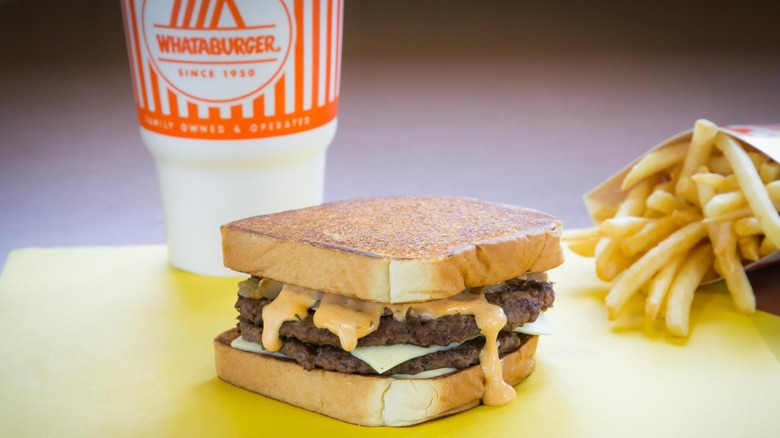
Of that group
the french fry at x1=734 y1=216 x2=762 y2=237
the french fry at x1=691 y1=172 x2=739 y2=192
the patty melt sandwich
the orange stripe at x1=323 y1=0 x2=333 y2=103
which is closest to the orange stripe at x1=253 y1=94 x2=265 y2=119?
the orange stripe at x1=323 y1=0 x2=333 y2=103

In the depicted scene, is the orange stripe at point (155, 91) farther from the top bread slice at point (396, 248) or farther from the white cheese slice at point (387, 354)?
the white cheese slice at point (387, 354)

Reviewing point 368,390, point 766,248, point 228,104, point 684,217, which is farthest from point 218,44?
point 766,248

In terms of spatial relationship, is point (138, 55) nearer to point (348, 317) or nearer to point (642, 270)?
point (348, 317)

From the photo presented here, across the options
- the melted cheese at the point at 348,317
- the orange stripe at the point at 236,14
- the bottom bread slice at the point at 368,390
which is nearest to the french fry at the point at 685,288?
the bottom bread slice at the point at 368,390

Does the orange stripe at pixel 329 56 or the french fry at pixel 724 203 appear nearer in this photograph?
the french fry at pixel 724 203

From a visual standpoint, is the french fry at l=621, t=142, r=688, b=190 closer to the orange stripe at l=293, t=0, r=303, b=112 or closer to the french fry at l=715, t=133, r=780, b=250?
the french fry at l=715, t=133, r=780, b=250

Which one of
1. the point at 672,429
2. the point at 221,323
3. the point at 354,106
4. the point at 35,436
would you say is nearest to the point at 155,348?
the point at 221,323

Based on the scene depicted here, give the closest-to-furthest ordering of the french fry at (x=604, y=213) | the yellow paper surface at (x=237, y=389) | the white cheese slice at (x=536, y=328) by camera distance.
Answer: the yellow paper surface at (x=237, y=389) → the white cheese slice at (x=536, y=328) → the french fry at (x=604, y=213)

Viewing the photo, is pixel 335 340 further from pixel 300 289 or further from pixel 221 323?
pixel 221 323
